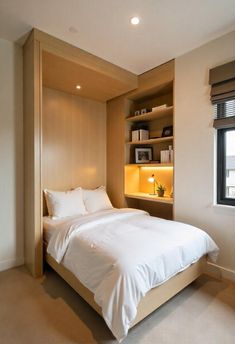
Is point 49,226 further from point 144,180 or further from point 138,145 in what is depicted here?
point 138,145

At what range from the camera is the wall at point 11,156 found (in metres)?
2.51

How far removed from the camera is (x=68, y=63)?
2.53 meters

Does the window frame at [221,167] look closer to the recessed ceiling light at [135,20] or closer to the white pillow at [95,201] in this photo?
the recessed ceiling light at [135,20]

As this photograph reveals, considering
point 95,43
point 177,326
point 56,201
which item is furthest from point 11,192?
point 177,326

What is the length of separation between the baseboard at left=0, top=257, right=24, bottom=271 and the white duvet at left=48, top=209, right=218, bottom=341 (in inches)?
30.4

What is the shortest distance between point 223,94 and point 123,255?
2042 millimetres

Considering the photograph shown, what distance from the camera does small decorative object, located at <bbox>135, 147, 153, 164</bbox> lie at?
3539mm

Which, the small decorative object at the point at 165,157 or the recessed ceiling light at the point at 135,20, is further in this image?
the small decorative object at the point at 165,157

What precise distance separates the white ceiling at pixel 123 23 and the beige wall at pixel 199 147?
20 cm

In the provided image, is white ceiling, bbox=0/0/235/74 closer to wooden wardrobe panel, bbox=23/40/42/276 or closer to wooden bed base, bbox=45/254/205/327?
wooden wardrobe panel, bbox=23/40/42/276

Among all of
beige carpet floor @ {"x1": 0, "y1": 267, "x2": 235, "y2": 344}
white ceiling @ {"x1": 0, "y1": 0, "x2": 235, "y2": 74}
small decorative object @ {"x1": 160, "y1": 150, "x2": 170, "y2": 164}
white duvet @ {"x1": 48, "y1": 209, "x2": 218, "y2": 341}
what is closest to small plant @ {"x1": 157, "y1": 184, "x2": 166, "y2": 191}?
small decorative object @ {"x1": 160, "y1": 150, "x2": 170, "y2": 164}

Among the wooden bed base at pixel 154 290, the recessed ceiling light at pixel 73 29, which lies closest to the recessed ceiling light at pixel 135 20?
the recessed ceiling light at pixel 73 29

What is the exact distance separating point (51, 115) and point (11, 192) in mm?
1326

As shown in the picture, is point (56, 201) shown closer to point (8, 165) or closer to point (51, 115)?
point (8, 165)
